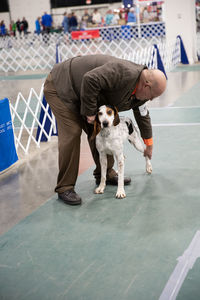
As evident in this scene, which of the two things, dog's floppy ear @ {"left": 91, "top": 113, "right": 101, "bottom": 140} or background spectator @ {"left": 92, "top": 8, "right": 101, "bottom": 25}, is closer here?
dog's floppy ear @ {"left": 91, "top": 113, "right": 101, "bottom": 140}

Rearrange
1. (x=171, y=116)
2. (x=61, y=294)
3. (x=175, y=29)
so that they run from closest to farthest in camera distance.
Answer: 1. (x=61, y=294)
2. (x=171, y=116)
3. (x=175, y=29)

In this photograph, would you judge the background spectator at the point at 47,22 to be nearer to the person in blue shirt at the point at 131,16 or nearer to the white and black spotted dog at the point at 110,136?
the person in blue shirt at the point at 131,16

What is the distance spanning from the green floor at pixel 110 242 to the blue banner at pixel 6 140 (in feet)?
3.02

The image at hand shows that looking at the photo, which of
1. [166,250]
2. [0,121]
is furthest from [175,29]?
[166,250]

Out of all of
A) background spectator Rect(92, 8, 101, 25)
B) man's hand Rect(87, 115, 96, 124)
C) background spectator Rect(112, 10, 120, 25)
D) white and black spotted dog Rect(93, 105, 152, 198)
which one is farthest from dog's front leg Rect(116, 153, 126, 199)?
background spectator Rect(92, 8, 101, 25)

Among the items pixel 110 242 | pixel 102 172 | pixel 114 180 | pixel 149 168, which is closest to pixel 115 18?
pixel 149 168

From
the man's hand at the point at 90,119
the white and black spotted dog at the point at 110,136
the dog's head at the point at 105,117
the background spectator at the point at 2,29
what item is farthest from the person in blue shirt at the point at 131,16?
the man's hand at the point at 90,119

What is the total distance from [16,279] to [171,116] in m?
4.28

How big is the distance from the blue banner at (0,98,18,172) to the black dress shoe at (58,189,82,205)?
120 centimetres


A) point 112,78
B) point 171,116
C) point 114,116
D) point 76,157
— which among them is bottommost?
point 171,116

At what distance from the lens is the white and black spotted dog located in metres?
3.16

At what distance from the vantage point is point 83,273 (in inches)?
92.4

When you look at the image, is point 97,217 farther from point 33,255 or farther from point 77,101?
point 77,101

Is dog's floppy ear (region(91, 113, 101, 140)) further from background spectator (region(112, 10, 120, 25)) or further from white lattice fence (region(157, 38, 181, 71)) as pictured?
background spectator (region(112, 10, 120, 25))
